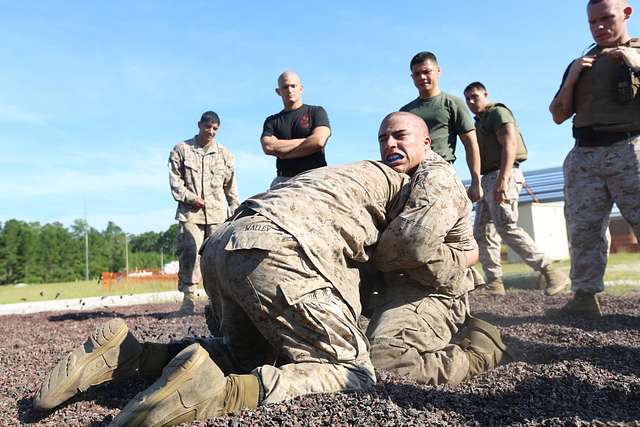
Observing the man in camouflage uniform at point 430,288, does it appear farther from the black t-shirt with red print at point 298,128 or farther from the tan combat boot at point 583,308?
the black t-shirt with red print at point 298,128

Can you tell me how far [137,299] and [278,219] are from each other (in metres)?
8.22

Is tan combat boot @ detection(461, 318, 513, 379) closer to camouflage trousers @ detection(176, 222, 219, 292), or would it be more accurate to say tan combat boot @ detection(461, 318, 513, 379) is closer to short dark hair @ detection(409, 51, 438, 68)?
short dark hair @ detection(409, 51, 438, 68)

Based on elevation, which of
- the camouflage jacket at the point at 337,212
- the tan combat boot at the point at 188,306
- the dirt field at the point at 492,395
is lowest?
the dirt field at the point at 492,395

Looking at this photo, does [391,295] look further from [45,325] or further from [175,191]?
[45,325]

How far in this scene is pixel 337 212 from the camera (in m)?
2.62

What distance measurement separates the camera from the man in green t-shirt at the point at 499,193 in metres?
6.41

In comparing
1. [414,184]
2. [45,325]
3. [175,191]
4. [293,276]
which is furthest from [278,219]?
[45,325]

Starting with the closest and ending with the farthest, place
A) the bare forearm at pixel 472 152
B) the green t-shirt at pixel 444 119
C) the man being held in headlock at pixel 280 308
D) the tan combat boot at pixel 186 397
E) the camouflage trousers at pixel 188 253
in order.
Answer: the tan combat boot at pixel 186 397, the man being held in headlock at pixel 280 308, the green t-shirt at pixel 444 119, the bare forearm at pixel 472 152, the camouflage trousers at pixel 188 253

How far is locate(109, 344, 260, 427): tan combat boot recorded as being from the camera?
1.97 m

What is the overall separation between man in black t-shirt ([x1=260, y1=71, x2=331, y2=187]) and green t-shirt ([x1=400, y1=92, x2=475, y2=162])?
101 centimetres

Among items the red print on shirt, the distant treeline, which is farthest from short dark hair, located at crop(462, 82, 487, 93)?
the distant treeline

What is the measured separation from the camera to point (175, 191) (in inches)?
274

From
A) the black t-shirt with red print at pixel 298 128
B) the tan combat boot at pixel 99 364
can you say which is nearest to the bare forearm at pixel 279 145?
the black t-shirt with red print at pixel 298 128

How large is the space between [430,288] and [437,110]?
7.76ft
